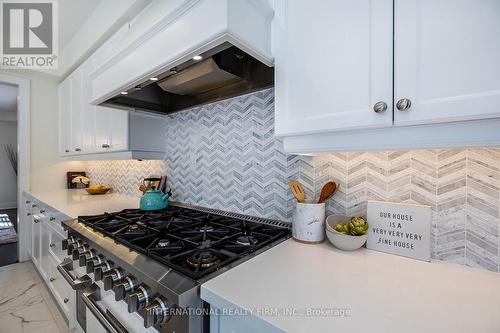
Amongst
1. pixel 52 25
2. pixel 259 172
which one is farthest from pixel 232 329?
pixel 52 25

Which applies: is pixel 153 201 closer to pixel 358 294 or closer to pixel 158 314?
pixel 158 314

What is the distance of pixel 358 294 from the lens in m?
0.56

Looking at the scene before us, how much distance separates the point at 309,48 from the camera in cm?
75

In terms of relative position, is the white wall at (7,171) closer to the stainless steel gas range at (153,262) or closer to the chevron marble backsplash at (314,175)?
the chevron marble backsplash at (314,175)

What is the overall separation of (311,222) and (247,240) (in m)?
0.27

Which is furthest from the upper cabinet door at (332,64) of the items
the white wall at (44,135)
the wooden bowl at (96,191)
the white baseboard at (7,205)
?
the white baseboard at (7,205)

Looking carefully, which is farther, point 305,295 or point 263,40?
point 263,40

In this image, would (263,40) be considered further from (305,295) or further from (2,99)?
(2,99)

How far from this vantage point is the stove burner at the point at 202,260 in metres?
0.68

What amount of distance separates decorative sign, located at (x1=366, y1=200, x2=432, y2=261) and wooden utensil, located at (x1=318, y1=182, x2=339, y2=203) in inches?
5.5

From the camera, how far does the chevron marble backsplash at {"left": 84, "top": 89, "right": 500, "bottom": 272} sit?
2.34 feet

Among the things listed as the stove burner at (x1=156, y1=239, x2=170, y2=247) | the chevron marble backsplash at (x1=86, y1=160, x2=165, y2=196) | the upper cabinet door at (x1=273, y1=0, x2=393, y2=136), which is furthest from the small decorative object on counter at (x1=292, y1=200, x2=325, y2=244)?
the chevron marble backsplash at (x1=86, y1=160, x2=165, y2=196)

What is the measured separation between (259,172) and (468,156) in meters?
0.82

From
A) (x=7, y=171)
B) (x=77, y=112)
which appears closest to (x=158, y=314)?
(x=77, y=112)
